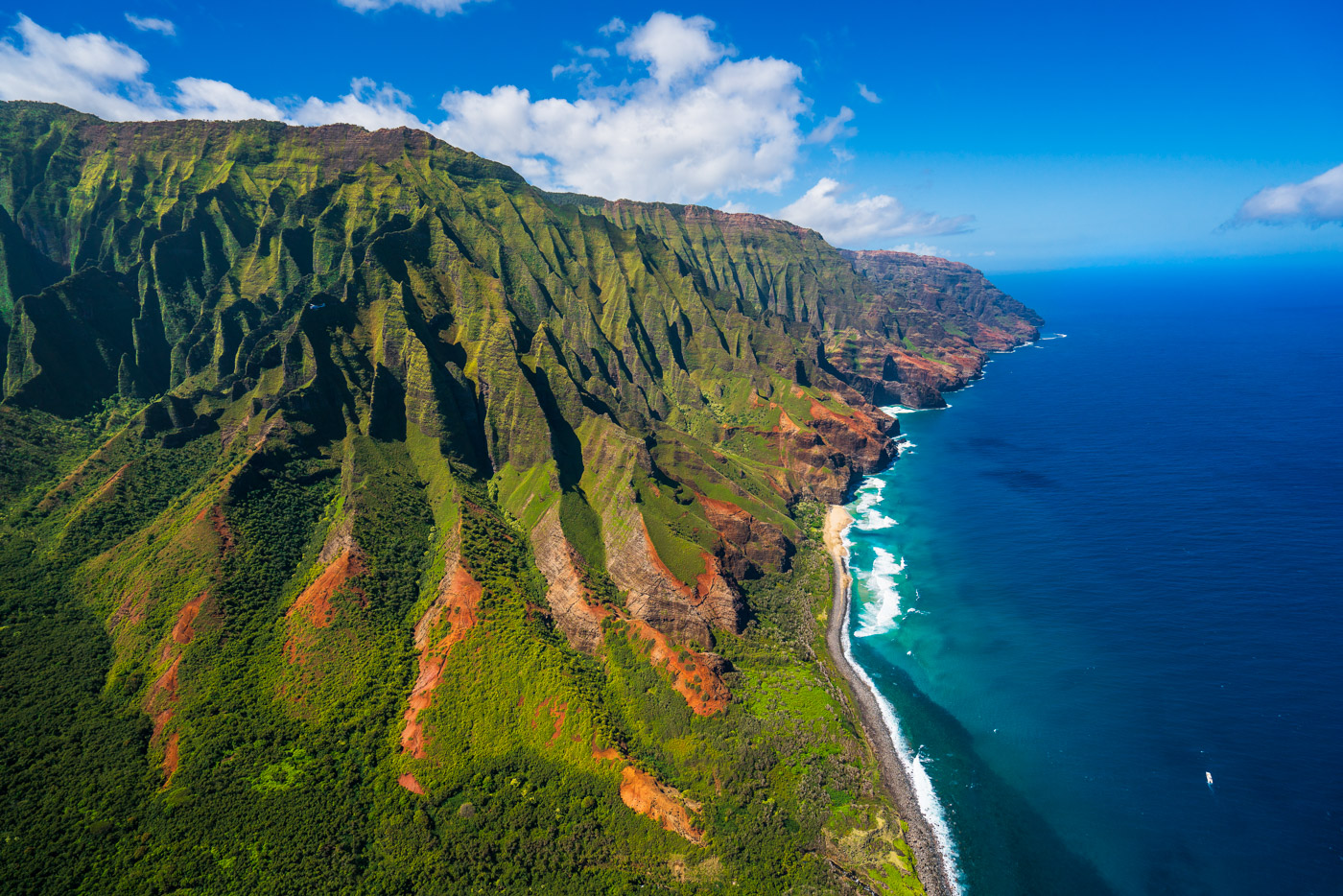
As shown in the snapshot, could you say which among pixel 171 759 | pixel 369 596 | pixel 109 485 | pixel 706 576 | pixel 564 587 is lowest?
pixel 171 759

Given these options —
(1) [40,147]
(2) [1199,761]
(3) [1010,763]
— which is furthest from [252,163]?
(2) [1199,761]

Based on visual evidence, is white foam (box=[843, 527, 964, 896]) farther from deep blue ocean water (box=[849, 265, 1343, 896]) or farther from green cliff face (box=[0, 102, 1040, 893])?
green cliff face (box=[0, 102, 1040, 893])

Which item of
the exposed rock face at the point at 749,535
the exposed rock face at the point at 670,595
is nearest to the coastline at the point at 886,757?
the exposed rock face at the point at 749,535

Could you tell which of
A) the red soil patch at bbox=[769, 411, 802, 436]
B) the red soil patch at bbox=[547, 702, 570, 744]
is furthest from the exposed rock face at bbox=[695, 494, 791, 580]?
the red soil patch at bbox=[769, 411, 802, 436]

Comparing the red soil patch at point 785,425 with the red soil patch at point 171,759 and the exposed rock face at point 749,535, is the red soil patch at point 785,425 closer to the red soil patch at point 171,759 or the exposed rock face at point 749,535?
the exposed rock face at point 749,535

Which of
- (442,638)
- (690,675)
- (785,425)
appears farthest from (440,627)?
(785,425)

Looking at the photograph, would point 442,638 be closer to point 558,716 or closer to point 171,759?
point 558,716

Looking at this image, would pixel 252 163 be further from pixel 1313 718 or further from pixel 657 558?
pixel 1313 718
